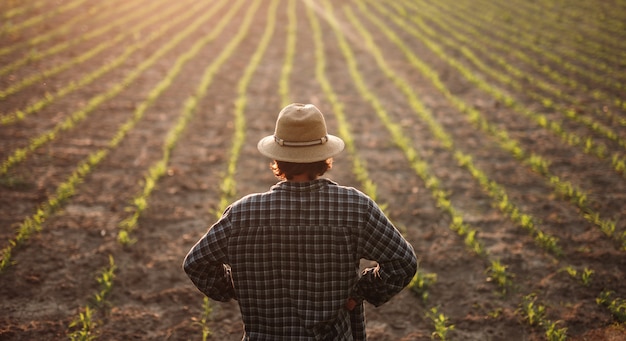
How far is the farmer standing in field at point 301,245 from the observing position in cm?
225

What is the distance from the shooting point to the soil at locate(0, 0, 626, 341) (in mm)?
4168

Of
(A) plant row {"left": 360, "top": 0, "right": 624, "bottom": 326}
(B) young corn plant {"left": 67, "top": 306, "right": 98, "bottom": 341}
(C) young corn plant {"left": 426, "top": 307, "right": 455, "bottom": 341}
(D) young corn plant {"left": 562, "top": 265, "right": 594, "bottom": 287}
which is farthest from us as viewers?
(A) plant row {"left": 360, "top": 0, "right": 624, "bottom": 326}

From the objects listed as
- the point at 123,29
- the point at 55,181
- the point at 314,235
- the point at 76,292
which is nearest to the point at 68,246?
Answer: the point at 76,292

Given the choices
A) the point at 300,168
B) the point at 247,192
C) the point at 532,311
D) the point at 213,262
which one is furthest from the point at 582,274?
the point at 247,192

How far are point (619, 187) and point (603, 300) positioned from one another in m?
2.66

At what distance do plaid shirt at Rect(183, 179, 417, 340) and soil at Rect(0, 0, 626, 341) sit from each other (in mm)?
1748

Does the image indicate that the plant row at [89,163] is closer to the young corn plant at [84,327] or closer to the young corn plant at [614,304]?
the young corn plant at [84,327]

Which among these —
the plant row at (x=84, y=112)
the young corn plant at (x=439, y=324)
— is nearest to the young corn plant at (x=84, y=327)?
the young corn plant at (x=439, y=324)

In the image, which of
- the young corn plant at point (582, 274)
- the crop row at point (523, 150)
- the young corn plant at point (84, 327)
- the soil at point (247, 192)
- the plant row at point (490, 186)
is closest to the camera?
the young corn plant at point (84, 327)

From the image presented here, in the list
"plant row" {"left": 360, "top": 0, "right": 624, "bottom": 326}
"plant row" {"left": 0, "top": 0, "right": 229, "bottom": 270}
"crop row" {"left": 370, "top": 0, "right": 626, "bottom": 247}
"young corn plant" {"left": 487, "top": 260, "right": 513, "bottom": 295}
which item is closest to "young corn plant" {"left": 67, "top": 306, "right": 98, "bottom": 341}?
"plant row" {"left": 0, "top": 0, "right": 229, "bottom": 270}

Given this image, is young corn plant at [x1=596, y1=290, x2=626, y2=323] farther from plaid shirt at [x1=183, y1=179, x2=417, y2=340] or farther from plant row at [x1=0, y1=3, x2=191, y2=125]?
plant row at [x1=0, y1=3, x2=191, y2=125]

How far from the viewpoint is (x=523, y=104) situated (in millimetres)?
9383

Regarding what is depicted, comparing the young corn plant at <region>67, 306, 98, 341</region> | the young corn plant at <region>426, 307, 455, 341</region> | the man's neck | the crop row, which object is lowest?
the young corn plant at <region>426, 307, 455, 341</region>

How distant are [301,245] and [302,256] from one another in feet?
0.20
